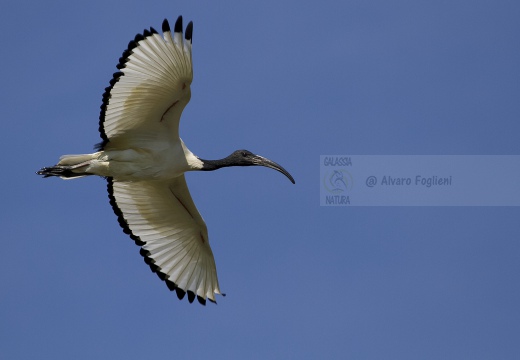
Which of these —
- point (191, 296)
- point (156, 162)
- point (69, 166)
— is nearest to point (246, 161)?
point (156, 162)

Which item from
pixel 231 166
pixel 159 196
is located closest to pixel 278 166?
pixel 231 166

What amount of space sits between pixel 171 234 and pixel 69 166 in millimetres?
2019

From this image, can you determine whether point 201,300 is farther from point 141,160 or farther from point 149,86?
point 149,86

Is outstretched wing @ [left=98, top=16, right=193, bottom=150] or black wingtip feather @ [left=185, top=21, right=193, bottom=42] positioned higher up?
black wingtip feather @ [left=185, top=21, right=193, bottom=42]

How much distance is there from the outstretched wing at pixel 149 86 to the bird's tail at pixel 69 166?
291mm

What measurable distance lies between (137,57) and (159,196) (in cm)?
240

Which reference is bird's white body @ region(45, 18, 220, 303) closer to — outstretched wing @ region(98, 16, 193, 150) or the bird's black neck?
outstretched wing @ region(98, 16, 193, 150)

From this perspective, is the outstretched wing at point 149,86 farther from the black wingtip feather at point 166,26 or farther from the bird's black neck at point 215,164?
the bird's black neck at point 215,164

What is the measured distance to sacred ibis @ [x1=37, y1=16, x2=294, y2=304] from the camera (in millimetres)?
13633

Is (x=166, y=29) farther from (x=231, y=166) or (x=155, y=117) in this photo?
(x=231, y=166)

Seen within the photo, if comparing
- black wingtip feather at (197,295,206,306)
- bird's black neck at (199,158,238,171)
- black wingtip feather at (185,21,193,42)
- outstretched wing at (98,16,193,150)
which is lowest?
black wingtip feather at (197,295,206,306)

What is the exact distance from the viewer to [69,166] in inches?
559


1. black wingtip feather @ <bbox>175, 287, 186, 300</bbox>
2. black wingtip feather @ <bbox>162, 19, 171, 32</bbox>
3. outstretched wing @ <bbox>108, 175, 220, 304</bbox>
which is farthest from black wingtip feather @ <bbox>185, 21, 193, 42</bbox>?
black wingtip feather @ <bbox>175, 287, 186, 300</bbox>

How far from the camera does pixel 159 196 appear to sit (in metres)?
15.3
